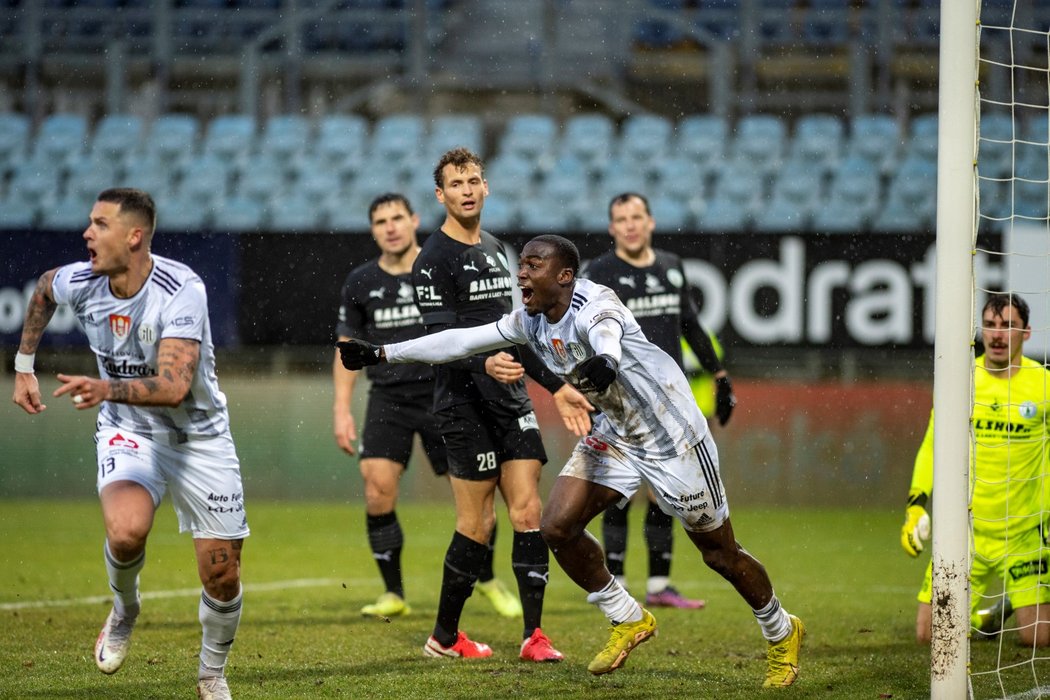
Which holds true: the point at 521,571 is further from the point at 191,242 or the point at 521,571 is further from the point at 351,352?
the point at 191,242

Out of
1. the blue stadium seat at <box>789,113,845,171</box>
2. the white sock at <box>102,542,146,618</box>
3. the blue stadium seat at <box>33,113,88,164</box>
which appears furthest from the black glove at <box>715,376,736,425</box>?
the blue stadium seat at <box>33,113,88,164</box>

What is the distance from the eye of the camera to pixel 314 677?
21.3 ft

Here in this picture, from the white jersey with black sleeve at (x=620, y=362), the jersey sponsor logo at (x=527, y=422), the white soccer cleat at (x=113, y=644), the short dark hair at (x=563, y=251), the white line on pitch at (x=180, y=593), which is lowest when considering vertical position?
the white line on pitch at (x=180, y=593)

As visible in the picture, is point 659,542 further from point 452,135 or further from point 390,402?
point 452,135

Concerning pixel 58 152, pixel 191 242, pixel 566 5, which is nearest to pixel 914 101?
pixel 566 5

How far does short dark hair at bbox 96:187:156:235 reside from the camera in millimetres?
5855

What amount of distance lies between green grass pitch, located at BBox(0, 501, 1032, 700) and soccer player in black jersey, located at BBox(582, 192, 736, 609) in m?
0.38

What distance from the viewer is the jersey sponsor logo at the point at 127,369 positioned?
19.5 feet

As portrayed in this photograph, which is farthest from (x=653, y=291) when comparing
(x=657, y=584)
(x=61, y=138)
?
(x=61, y=138)

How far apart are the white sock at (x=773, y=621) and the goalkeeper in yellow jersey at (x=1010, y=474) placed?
1.57m

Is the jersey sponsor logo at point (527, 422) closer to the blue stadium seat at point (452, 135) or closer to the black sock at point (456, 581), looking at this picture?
the black sock at point (456, 581)

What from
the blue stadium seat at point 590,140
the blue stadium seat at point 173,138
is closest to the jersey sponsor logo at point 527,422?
the blue stadium seat at point 590,140

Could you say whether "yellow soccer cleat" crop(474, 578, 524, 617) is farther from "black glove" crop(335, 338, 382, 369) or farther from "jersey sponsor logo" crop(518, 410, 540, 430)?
"black glove" crop(335, 338, 382, 369)

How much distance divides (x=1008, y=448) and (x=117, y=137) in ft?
45.4
